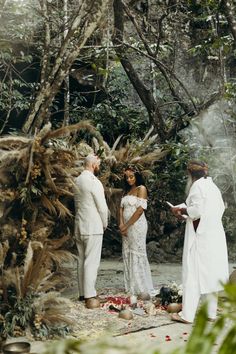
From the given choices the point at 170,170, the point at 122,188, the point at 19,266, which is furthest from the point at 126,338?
the point at 170,170

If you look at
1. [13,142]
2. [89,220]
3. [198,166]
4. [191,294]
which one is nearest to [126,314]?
[191,294]

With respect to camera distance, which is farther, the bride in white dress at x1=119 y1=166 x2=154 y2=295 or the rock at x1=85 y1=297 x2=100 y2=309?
the bride in white dress at x1=119 y1=166 x2=154 y2=295

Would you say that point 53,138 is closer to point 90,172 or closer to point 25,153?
point 25,153

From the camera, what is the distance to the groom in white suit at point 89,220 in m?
6.32

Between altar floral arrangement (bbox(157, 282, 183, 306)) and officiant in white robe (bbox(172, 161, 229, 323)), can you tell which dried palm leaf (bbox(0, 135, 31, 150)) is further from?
altar floral arrangement (bbox(157, 282, 183, 306))

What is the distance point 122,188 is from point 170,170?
365 centimetres

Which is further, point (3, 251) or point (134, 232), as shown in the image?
point (134, 232)

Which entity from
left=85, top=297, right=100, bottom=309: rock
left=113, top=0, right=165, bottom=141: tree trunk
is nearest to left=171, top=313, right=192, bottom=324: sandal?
left=85, top=297, right=100, bottom=309: rock

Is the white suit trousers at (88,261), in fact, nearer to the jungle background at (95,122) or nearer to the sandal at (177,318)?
the jungle background at (95,122)

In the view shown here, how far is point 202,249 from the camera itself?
18.5 ft

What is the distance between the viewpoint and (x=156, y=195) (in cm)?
1098

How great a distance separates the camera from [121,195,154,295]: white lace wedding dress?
22.7 ft

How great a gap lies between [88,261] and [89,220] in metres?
0.52

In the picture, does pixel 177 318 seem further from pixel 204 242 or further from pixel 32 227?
pixel 32 227
